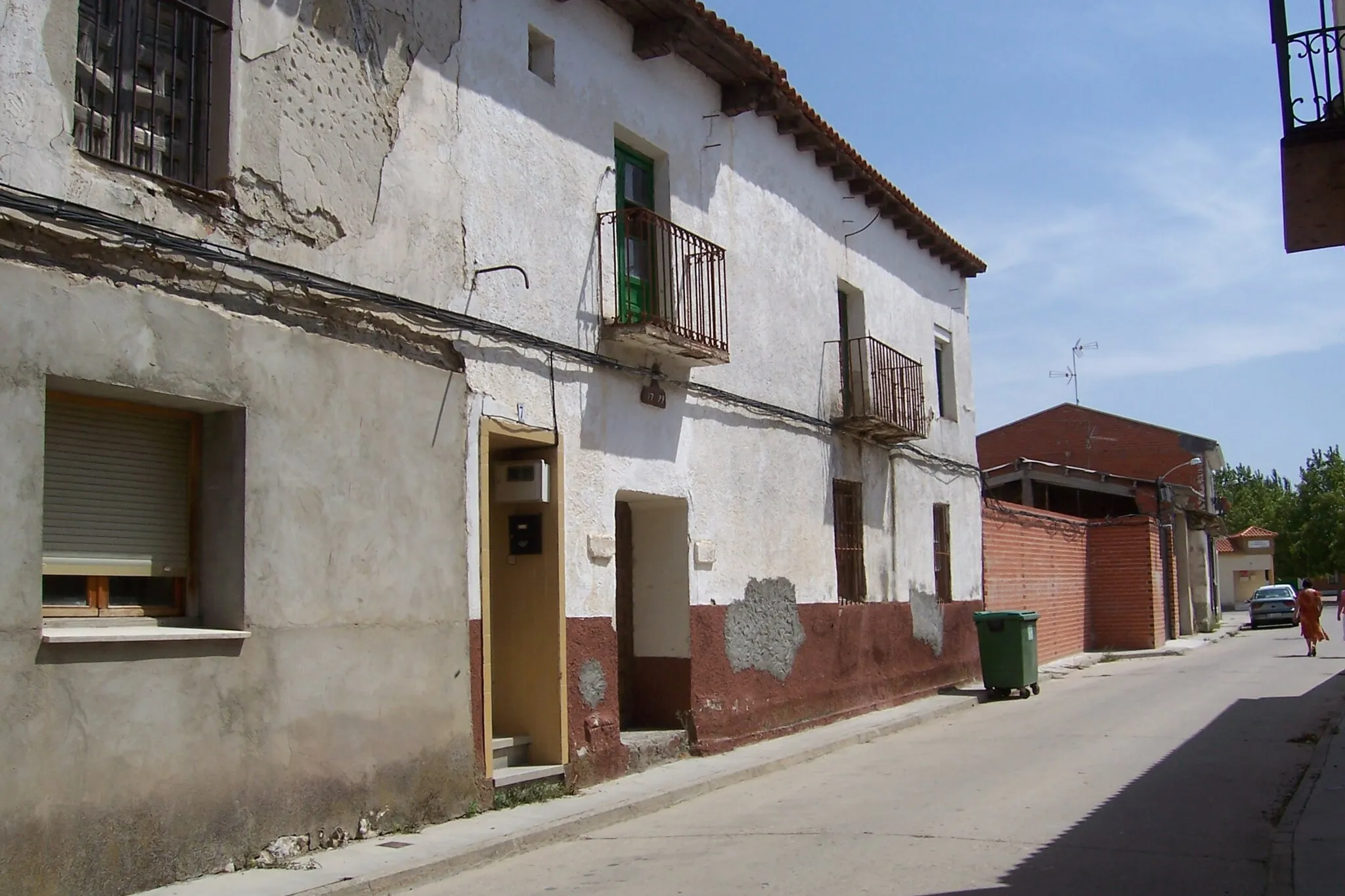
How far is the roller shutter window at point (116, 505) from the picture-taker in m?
6.48

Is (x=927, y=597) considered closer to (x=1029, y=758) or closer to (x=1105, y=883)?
(x=1029, y=758)

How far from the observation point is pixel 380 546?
809cm

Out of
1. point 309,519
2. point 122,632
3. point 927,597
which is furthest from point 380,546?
point 927,597

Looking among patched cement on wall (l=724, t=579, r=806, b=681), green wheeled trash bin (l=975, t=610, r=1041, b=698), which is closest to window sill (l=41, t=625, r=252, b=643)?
patched cement on wall (l=724, t=579, r=806, b=681)

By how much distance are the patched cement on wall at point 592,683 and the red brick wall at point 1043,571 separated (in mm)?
11646

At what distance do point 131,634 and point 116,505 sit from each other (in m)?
0.78

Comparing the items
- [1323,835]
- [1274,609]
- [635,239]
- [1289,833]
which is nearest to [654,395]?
[635,239]

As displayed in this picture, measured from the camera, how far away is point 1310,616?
80.1ft

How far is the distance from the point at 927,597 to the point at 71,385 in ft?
43.8

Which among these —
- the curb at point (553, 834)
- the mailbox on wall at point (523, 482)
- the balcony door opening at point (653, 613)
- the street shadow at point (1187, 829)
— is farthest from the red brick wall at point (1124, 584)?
the mailbox on wall at point (523, 482)

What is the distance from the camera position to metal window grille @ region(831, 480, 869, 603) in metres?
15.3

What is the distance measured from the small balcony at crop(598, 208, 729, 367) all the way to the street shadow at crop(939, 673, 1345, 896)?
520 cm

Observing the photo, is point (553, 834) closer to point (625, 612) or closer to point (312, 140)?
point (625, 612)

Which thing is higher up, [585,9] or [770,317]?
[585,9]
